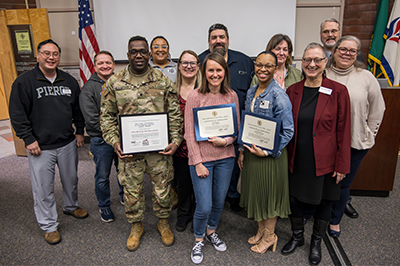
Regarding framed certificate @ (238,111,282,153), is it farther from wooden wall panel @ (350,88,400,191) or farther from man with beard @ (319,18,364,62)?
wooden wall panel @ (350,88,400,191)

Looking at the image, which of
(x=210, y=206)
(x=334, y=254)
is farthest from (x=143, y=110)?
(x=334, y=254)

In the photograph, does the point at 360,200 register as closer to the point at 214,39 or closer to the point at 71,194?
the point at 214,39

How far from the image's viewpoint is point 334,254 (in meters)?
1.95

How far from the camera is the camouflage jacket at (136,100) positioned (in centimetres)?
184

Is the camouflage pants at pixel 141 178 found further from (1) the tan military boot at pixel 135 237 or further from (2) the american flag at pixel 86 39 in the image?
(2) the american flag at pixel 86 39

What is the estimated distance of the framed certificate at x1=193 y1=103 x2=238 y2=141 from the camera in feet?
5.58

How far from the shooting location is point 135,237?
2092mm

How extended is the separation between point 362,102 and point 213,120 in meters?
1.19

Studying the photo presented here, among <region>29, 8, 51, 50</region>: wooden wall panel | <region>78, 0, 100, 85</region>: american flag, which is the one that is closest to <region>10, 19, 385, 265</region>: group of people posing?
<region>78, 0, 100, 85</region>: american flag

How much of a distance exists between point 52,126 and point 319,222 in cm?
241

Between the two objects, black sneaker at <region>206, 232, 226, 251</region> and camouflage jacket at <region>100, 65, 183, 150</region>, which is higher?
camouflage jacket at <region>100, 65, 183, 150</region>

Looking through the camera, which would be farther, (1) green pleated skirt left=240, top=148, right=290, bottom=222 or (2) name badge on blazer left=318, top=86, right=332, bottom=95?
(1) green pleated skirt left=240, top=148, right=290, bottom=222

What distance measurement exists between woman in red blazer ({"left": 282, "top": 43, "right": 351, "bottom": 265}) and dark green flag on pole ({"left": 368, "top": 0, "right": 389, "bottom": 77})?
2.99 metres

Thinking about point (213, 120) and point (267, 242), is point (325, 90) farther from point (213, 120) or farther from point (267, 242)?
point (267, 242)
